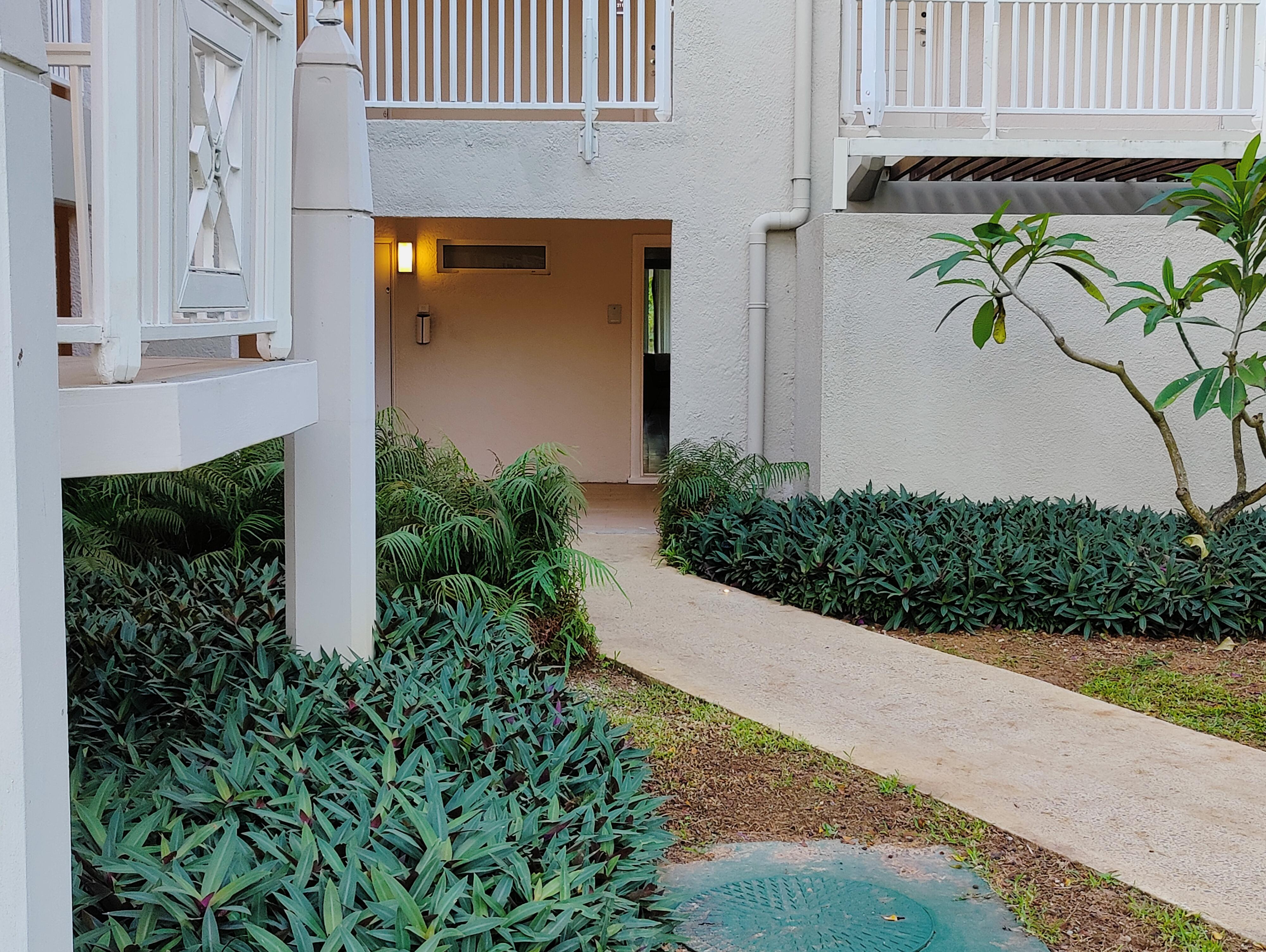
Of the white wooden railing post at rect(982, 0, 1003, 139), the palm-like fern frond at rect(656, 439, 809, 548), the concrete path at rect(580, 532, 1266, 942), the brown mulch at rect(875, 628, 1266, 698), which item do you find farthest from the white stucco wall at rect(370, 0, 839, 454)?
the brown mulch at rect(875, 628, 1266, 698)

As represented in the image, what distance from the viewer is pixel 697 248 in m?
8.73

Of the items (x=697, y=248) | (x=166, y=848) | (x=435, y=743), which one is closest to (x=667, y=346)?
(x=697, y=248)

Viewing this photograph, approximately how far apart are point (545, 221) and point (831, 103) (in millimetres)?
3361

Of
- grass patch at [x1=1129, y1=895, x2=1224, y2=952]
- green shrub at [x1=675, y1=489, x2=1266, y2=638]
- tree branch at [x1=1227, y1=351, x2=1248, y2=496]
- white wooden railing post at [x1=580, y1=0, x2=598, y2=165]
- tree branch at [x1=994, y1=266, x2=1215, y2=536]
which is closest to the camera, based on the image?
grass patch at [x1=1129, y1=895, x2=1224, y2=952]

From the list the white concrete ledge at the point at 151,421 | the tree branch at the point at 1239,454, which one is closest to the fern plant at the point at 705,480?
the tree branch at the point at 1239,454

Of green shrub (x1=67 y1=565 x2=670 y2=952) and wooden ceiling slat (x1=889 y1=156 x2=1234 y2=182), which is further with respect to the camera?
wooden ceiling slat (x1=889 y1=156 x2=1234 y2=182)

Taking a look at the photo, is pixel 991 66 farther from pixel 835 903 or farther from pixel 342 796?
pixel 342 796

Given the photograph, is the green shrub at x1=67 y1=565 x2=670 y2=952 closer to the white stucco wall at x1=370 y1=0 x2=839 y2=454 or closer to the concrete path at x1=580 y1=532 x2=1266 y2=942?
the concrete path at x1=580 y1=532 x2=1266 y2=942

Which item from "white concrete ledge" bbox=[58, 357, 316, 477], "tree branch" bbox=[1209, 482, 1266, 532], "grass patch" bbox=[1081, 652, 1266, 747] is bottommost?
"grass patch" bbox=[1081, 652, 1266, 747]

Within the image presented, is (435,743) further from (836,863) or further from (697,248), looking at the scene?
(697,248)

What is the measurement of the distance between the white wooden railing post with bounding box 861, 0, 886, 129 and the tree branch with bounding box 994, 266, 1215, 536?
1.26 m

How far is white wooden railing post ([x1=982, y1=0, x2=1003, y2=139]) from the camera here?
282 inches

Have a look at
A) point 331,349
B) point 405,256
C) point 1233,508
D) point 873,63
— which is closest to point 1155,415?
point 1233,508

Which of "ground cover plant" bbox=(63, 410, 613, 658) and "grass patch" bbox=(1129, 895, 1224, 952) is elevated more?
"ground cover plant" bbox=(63, 410, 613, 658)
